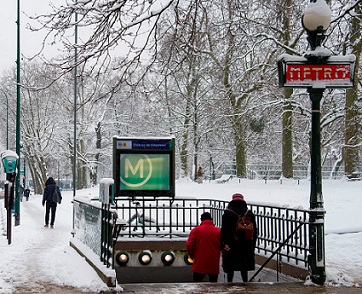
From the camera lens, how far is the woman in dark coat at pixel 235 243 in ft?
36.0

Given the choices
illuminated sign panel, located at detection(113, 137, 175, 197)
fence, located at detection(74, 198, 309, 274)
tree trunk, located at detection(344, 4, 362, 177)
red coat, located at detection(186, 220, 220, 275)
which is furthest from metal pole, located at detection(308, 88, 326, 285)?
tree trunk, located at detection(344, 4, 362, 177)

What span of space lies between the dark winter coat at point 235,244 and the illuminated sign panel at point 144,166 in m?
6.71

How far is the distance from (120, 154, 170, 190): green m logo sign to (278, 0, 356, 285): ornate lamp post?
25.8 ft

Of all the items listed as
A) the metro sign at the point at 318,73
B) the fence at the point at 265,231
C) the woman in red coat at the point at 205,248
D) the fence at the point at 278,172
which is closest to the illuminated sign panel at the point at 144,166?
the fence at the point at 265,231

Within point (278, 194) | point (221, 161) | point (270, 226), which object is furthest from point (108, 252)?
point (221, 161)

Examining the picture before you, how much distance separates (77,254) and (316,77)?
255 inches

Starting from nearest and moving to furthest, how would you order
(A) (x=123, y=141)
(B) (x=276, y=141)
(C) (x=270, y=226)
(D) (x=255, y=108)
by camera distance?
(C) (x=270, y=226) < (A) (x=123, y=141) < (D) (x=255, y=108) < (B) (x=276, y=141)

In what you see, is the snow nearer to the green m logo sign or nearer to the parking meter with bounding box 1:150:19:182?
the parking meter with bounding box 1:150:19:182

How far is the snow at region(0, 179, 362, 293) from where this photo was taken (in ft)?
34.8

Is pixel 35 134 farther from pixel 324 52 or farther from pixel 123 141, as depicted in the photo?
pixel 324 52

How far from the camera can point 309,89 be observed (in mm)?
10570

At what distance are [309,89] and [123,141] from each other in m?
7.92

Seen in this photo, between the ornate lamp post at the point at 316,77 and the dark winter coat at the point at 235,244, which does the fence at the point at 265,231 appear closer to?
the ornate lamp post at the point at 316,77

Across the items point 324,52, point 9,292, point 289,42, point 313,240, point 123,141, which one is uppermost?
point 289,42
